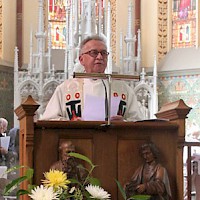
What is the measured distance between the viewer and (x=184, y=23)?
445 inches

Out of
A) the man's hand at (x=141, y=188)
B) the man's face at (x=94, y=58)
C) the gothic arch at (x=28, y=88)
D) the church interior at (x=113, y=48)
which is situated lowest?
the man's hand at (x=141, y=188)

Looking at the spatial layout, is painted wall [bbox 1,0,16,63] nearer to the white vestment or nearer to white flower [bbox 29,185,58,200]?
the white vestment

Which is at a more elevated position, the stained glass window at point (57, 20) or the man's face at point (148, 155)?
the stained glass window at point (57, 20)

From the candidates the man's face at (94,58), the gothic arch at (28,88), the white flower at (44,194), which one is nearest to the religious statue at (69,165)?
the man's face at (94,58)

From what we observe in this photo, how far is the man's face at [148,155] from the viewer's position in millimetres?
2832

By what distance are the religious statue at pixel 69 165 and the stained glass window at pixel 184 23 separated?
8.65 m

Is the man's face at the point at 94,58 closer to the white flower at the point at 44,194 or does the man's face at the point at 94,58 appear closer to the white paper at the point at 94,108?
the white paper at the point at 94,108

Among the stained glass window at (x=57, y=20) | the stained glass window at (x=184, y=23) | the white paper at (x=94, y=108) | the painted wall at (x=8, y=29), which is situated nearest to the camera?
the white paper at (x=94, y=108)

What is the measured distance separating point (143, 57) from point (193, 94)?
139cm

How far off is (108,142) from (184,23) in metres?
8.80

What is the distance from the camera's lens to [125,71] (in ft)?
34.5

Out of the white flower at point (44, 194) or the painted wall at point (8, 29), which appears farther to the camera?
the painted wall at point (8, 29)

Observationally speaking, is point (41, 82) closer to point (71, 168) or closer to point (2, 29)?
point (2, 29)

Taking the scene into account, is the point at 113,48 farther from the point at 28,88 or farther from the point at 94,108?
the point at 94,108
